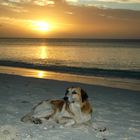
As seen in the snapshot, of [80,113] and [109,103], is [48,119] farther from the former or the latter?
[109,103]

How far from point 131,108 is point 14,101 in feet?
11.3

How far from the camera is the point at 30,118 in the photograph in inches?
302

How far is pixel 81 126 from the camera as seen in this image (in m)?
7.51

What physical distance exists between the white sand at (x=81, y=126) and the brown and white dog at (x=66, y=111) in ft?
0.48

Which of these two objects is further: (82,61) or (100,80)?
(82,61)

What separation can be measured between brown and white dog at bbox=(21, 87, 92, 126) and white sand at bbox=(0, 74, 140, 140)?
0.48 feet

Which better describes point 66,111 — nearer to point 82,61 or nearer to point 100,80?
point 100,80

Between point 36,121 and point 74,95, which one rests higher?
point 74,95

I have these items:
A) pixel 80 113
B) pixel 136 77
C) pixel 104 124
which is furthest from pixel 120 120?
pixel 136 77

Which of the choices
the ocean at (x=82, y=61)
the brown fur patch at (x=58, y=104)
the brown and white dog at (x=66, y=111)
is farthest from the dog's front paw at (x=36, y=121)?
the ocean at (x=82, y=61)

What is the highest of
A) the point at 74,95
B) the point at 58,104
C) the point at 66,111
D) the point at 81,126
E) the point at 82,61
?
the point at 74,95

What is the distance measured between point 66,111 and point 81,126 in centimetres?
48

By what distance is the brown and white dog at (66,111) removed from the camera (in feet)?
23.3

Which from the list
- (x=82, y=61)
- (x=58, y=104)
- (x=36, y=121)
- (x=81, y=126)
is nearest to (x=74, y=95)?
(x=58, y=104)
